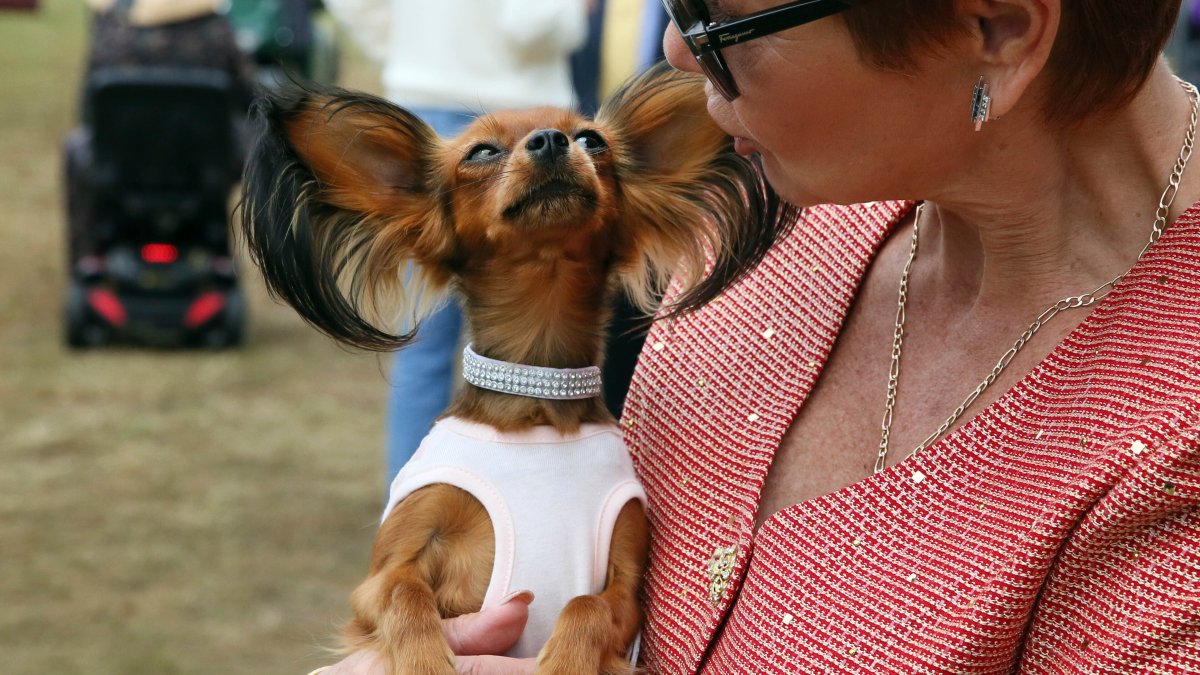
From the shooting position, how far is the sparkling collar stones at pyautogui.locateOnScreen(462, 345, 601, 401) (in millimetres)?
1873

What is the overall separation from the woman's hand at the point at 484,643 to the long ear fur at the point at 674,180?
1.64 ft

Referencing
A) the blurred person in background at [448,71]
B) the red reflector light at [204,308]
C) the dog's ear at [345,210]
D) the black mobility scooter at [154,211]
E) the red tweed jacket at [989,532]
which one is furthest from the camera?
the red reflector light at [204,308]

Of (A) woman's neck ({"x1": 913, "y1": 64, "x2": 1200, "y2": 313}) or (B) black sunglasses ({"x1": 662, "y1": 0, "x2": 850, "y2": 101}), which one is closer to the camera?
(B) black sunglasses ({"x1": 662, "y1": 0, "x2": 850, "y2": 101})

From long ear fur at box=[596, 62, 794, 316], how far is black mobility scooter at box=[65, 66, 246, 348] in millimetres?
4431

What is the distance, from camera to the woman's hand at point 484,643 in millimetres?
1678

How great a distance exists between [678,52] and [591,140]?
1.53 feet

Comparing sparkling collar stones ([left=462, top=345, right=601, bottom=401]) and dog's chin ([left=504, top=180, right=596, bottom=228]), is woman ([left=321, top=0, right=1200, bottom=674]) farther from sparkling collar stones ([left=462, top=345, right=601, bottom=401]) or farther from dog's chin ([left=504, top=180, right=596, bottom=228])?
dog's chin ([left=504, top=180, right=596, bottom=228])

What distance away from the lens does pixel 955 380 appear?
162 cm

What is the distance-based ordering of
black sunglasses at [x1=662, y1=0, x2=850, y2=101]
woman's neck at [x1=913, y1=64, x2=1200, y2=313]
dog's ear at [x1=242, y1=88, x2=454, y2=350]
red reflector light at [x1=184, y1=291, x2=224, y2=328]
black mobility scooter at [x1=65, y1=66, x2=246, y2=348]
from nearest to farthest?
black sunglasses at [x1=662, y1=0, x2=850, y2=101]
woman's neck at [x1=913, y1=64, x2=1200, y2=313]
dog's ear at [x1=242, y1=88, x2=454, y2=350]
black mobility scooter at [x1=65, y1=66, x2=246, y2=348]
red reflector light at [x1=184, y1=291, x2=224, y2=328]

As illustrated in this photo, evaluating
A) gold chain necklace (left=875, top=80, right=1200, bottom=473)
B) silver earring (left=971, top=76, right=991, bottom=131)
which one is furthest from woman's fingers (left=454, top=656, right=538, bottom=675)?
silver earring (left=971, top=76, right=991, bottom=131)

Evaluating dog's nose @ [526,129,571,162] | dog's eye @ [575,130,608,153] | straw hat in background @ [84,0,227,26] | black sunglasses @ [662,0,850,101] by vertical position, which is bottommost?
straw hat in background @ [84,0,227,26]

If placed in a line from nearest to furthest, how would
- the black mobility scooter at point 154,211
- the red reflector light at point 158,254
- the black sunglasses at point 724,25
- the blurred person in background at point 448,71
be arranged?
1. the black sunglasses at point 724,25
2. the blurred person in background at point 448,71
3. the black mobility scooter at point 154,211
4. the red reflector light at point 158,254

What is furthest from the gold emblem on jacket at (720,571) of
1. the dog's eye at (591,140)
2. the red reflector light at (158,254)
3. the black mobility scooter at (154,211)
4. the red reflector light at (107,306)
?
the red reflector light at (107,306)

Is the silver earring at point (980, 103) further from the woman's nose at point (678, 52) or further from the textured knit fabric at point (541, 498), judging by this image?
the textured knit fabric at point (541, 498)
